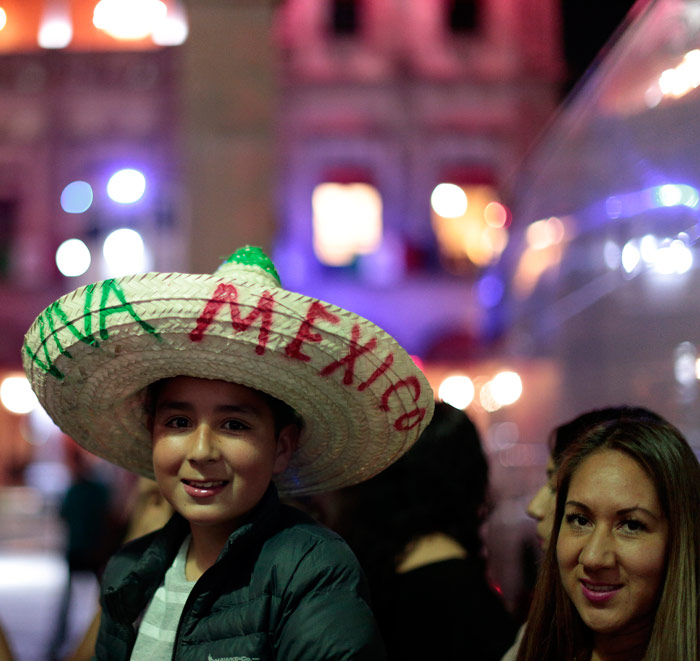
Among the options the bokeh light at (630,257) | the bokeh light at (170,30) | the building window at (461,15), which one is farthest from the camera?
the building window at (461,15)

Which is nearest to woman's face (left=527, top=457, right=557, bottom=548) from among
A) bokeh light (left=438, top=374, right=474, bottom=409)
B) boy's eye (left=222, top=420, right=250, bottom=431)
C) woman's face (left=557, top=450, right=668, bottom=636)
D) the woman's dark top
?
the woman's dark top

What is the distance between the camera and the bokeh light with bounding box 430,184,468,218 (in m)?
20.1

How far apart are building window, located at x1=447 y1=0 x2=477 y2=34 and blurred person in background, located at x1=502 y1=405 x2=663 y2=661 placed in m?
19.6

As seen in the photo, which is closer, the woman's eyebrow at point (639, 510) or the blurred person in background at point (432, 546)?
the woman's eyebrow at point (639, 510)

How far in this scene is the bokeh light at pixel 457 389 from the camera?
17750mm

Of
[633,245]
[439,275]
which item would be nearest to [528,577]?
[633,245]

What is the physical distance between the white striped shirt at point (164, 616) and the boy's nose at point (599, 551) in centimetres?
88

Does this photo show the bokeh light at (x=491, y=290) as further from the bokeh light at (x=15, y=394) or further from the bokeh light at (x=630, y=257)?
the bokeh light at (x=15, y=394)

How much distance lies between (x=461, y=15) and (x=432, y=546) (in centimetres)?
1969

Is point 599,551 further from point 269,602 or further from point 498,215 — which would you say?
point 498,215

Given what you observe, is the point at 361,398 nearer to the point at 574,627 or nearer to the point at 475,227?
the point at 574,627

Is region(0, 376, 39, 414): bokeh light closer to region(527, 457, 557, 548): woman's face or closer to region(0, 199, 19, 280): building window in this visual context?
region(0, 199, 19, 280): building window

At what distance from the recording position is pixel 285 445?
2.12m

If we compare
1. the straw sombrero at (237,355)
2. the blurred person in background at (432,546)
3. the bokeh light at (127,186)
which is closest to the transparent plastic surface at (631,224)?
the blurred person in background at (432,546)
